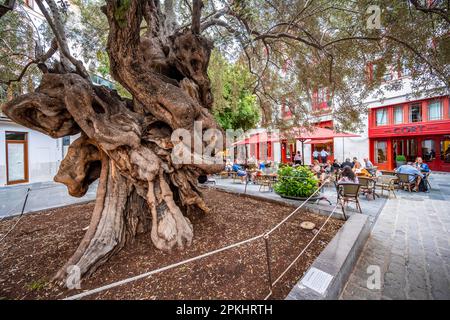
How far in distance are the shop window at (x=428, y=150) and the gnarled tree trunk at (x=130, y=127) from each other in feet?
55.9

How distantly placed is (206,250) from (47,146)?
16011 millimetres

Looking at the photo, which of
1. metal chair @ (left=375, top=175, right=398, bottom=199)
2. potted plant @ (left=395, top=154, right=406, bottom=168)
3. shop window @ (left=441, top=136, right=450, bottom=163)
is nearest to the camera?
metal chair @ (left=375, top=175, right=398, bottom=199)

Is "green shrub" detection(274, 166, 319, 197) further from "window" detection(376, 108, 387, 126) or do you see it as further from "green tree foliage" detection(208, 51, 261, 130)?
"window" detection(376, 108, 387, 126)

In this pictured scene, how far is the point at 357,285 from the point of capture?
105 inches

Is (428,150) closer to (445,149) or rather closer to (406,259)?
(445,149)

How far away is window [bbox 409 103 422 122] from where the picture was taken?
42.8 ft

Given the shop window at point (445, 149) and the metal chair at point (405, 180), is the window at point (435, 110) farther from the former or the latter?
the metal chair at point (405, 180)

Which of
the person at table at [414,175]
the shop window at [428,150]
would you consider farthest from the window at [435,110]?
the person at table at [414,175]

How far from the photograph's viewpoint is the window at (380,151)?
1477 cm

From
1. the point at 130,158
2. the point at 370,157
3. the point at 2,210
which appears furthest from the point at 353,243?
the point at 370,157

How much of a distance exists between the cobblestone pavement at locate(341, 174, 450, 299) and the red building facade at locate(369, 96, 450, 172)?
895cm

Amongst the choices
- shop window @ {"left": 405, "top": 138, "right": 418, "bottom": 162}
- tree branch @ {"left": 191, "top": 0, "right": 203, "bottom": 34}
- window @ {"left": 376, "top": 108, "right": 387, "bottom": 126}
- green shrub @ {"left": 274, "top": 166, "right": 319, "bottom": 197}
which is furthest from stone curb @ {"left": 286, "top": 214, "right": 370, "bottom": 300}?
window @ {"left": 376, "top": 108, "right": 387, "bottom": 126}

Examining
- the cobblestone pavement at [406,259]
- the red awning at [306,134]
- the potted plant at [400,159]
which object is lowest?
the cobblestone pavement at [406,259]
